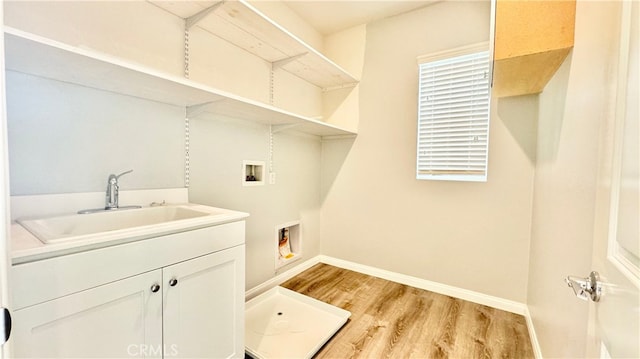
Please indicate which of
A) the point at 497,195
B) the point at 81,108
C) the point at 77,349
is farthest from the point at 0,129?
the point at 497,195

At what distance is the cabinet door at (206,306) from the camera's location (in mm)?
1037

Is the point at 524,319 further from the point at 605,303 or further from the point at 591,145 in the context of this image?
the point at 605,303

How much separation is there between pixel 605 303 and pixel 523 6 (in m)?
1.28

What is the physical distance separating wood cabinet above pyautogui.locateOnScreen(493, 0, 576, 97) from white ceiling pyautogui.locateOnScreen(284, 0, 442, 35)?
1.34 metres

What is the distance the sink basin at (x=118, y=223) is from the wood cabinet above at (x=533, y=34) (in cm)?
161

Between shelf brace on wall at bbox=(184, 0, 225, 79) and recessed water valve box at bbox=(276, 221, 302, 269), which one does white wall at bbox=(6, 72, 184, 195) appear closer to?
shelf brace on wall at bbox=(184, 0, 225, 79)

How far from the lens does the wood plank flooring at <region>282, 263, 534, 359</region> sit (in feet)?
5.18

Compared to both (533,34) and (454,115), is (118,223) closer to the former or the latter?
(533,34)

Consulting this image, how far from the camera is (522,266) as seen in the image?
1.96 meters

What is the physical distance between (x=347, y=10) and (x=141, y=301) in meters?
2.75

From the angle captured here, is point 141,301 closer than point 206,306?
Yes

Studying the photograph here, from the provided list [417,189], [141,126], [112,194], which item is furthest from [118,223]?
[417,189]

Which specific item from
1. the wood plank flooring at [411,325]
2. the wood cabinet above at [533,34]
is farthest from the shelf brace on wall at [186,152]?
the wood cabinet above at [533,34]

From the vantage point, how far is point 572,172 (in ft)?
3.55
